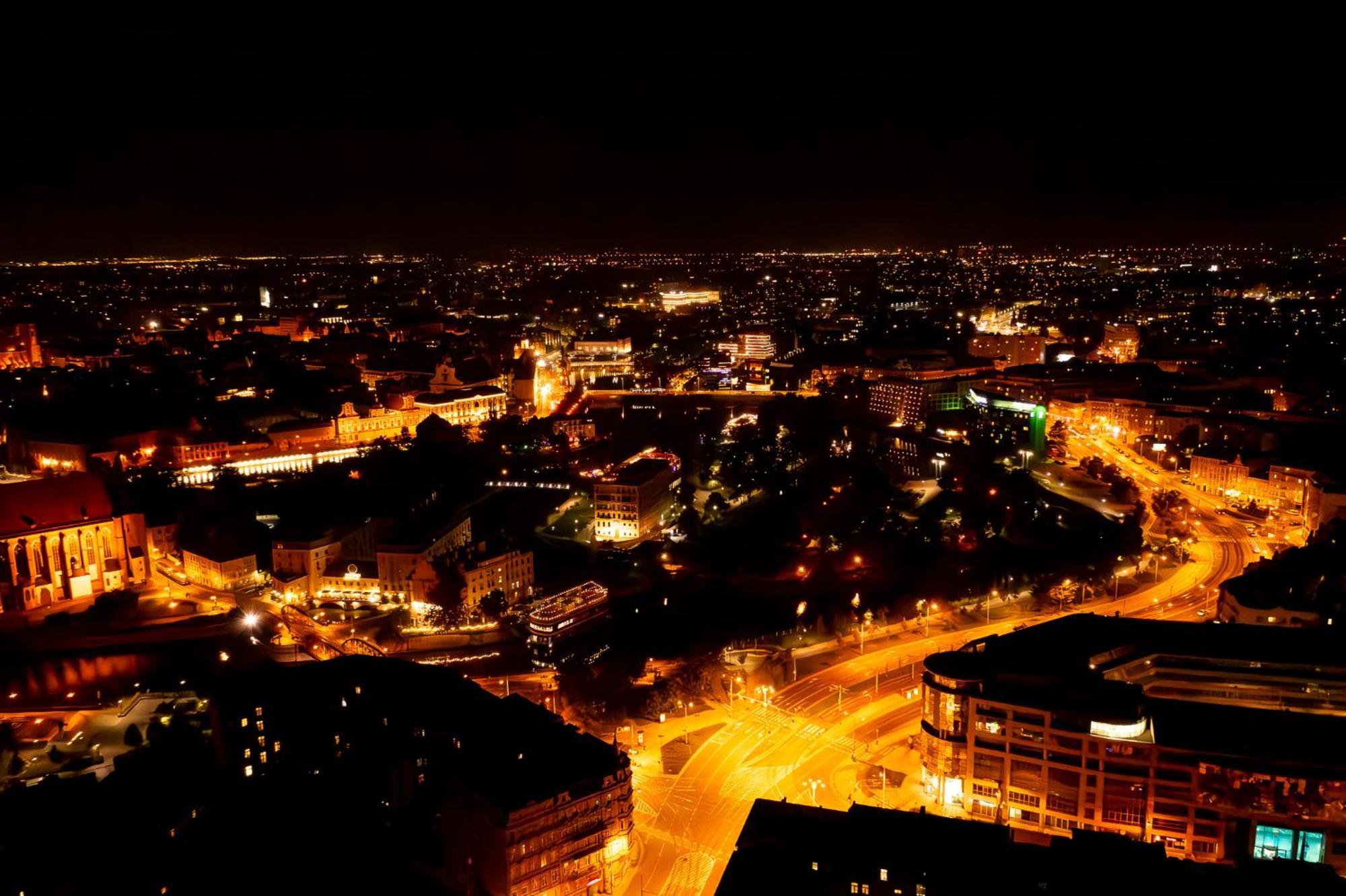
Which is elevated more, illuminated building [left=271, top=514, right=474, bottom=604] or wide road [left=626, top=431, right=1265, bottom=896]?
illuminated building [left=271, top=514, right=474, bottom=604]

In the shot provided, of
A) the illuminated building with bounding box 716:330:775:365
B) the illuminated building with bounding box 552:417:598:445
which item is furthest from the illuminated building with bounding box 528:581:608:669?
the illuminated building with bounding box 716:330:775:365

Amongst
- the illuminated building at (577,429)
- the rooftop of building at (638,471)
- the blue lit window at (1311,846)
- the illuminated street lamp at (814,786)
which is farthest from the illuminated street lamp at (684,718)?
the illuminated building at (577,429)

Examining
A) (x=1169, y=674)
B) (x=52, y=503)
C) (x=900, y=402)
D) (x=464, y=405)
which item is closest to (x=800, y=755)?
(x=1169, y=674)

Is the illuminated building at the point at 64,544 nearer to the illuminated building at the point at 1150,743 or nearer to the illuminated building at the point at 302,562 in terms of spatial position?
the illuminated building at the point at 302,562

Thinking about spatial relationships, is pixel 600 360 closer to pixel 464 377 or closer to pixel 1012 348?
pixel 464 377

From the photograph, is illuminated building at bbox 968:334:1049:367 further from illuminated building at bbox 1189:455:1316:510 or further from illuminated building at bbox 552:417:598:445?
illuminated building at bbox 552:417:598:445

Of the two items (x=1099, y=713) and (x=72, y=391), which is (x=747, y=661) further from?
(x=72, y=391)
